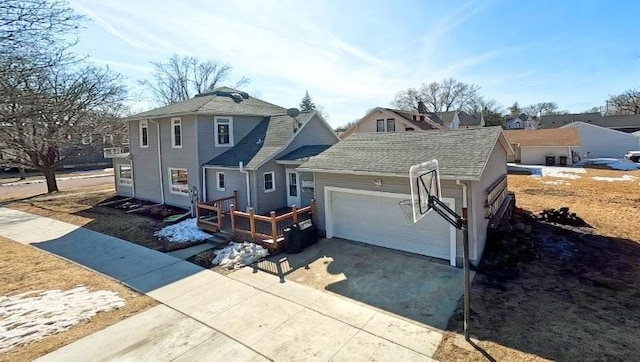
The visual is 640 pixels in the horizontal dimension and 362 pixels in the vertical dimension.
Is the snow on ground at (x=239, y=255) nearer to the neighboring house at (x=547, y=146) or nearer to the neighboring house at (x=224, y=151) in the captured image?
the neighboring house at (x=224, y=151)

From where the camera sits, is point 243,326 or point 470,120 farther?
point 470,120

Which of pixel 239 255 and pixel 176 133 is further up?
pixel 176 133

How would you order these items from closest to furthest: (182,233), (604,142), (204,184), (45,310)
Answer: (45,310) < (182,233) < (204,184) < (604,142)

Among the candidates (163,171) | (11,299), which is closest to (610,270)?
(11,299)

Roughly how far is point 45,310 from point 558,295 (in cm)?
1143

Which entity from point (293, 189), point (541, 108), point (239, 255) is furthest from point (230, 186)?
point (541, 108)

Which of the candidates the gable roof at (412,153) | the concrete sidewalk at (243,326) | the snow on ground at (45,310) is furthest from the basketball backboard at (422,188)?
the snow on ground at (45,310)

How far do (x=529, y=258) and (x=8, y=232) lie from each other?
20.1 meters

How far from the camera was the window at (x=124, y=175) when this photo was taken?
2138 cm

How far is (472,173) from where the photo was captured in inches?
329

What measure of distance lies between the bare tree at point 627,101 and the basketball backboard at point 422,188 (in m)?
77.3

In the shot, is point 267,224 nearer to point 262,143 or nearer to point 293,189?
point 293,189

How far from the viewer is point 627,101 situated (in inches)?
2554

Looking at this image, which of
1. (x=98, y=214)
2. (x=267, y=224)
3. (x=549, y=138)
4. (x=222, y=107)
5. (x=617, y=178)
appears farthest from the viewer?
(x=549, y=138)
